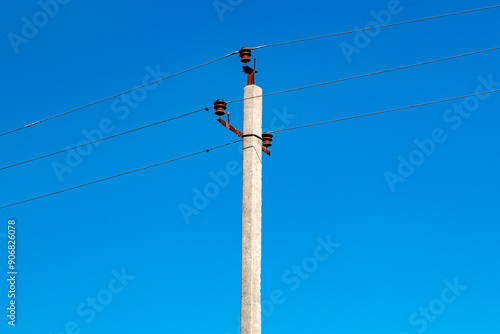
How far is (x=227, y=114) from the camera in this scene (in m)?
10.6

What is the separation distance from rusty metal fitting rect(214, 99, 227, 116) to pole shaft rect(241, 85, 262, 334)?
346 mm

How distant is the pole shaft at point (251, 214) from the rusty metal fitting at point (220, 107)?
0.35 metres

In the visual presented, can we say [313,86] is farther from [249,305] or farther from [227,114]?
[249,305]

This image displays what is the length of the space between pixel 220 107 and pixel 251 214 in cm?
189

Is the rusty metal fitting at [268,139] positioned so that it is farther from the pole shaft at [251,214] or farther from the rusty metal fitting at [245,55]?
the rusty metal fitting at [245,55]

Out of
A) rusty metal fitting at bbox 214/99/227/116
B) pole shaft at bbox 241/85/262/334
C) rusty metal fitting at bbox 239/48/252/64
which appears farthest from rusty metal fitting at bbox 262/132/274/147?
rusty metal fitting at bbox 239/48/252/64

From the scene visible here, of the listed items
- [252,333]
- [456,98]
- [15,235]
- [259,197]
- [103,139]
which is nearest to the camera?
[252,333]

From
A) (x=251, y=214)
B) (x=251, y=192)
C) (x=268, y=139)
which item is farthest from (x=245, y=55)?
(x=251, y=214)

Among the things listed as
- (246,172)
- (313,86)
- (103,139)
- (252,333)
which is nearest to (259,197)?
(246,172)

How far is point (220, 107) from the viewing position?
10578mm

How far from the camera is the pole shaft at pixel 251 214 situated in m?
9.41

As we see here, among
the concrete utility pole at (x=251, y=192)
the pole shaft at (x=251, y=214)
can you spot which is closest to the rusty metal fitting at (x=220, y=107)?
the concrete utility pole at (x=251, y=192)

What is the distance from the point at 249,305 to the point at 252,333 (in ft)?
1.30

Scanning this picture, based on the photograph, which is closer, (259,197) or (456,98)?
(259,197)
